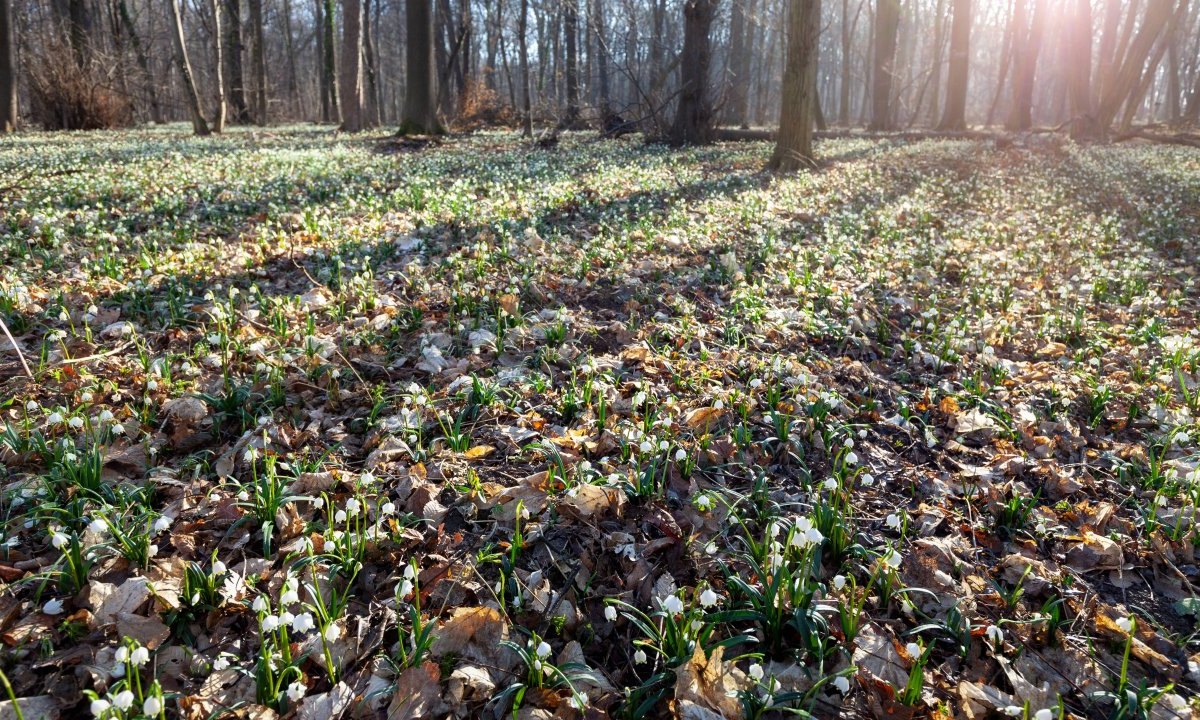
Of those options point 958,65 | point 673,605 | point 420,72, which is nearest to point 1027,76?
point 958,65

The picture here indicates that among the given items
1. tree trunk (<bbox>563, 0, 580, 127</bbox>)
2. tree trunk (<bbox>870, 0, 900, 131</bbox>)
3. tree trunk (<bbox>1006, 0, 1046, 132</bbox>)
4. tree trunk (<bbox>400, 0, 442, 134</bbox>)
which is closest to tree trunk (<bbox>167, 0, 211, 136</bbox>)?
tree trunk (<bbox>400, 0, 442, 134</bbox>)

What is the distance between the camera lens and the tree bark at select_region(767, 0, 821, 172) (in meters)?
12.0

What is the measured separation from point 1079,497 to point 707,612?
228 centimetres

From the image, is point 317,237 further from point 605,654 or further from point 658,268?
point 605,654

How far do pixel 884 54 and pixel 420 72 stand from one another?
20123 mm

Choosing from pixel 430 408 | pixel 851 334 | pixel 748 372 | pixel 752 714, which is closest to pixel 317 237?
pixel 430 408

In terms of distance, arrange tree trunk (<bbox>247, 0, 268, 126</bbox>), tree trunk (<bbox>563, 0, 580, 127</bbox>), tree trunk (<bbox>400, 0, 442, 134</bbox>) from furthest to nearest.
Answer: tree trunk (<bbox>247, 0, 268, 126</bbox>)
tree trunk (<bbox>563, 0, 580, 127</bbox>)
tree trunk (<bbox>400, 0, 442, 134</bbox>)

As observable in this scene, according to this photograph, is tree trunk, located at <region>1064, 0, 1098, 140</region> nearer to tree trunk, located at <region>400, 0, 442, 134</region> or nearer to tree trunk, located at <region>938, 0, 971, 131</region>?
tree trunk, located at <region>938, 0, 971, 131</region>

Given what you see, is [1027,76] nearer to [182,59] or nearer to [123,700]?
[182,59]

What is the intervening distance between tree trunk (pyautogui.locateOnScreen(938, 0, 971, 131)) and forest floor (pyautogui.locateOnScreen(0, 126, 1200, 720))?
2141 centimetres

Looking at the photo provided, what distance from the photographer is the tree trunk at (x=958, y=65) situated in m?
25.2

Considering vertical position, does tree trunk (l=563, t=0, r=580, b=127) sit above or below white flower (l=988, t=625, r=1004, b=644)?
above

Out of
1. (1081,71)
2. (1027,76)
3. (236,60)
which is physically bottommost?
(1081,71)

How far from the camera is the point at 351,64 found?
20203 mm
